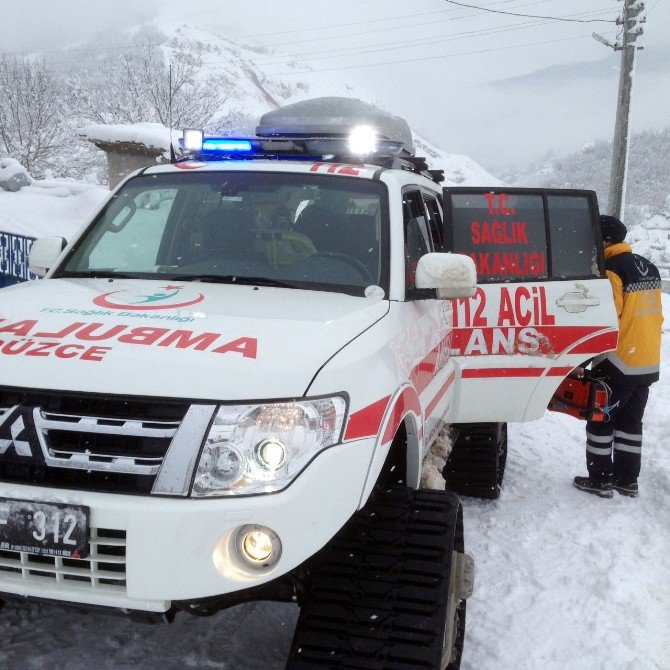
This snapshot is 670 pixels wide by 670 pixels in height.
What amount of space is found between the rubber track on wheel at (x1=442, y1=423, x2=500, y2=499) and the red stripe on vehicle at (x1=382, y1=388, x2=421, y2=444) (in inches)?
73.9

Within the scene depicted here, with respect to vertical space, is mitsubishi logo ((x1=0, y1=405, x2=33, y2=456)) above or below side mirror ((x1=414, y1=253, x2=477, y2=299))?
below

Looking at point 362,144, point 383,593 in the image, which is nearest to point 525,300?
point 362,144

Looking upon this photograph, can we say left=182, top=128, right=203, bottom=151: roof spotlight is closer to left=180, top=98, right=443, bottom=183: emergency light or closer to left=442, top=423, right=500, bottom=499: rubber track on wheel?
left=180, top=98, right=443, bottom=183: emergency light

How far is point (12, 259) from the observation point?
29.3 feet

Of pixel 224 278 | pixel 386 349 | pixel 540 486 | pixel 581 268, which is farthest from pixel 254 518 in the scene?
pixel 540 486

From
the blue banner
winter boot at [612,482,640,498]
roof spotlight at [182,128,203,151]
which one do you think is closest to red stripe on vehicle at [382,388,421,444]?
roof spotlight at [182,128,203,151]

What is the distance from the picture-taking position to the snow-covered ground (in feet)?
9.72

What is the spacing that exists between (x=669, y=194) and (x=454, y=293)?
72.0 meters

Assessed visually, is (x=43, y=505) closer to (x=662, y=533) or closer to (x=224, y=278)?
(x=224, y=278)

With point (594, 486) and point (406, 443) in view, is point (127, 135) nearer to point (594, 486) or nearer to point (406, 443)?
point (594, 486)

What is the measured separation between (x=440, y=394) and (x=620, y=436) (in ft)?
7.11

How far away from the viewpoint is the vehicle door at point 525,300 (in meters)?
4.27

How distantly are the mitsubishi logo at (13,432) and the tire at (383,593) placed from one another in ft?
3.14

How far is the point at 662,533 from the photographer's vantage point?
15.0 ft
